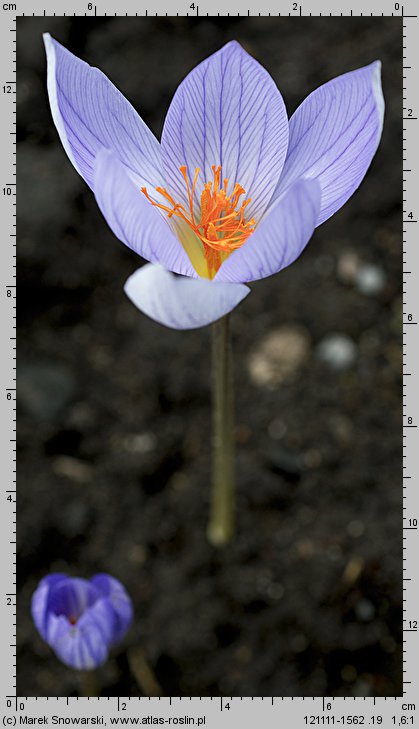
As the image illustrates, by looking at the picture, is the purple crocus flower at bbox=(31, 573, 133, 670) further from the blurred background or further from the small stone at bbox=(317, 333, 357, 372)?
the small stone at bbox=(317, 333, 357, 372)

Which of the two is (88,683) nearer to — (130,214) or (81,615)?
(81,615)

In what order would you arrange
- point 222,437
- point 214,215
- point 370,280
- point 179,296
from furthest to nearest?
point 370,280 → point 222,437 → point 214,215 → point 179,296

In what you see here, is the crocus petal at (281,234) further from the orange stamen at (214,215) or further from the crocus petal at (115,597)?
the crocus petal at (115,597)

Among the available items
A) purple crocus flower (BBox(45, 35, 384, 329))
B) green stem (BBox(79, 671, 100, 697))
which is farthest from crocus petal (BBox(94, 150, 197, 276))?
green stem (BBox(79, 671, 100, 697))

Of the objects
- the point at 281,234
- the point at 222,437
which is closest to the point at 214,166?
the point at 281,234

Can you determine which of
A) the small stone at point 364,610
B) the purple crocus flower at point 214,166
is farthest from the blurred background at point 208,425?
the purple crocus flower at point 214,166

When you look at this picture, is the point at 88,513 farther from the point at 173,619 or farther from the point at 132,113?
the point at 132,113

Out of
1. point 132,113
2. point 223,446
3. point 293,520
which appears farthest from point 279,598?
point 132,113
